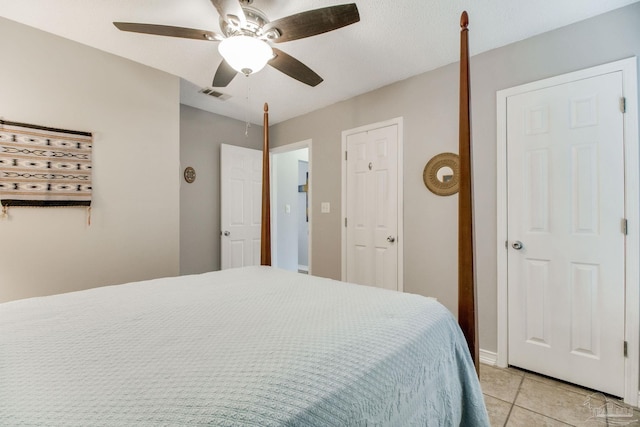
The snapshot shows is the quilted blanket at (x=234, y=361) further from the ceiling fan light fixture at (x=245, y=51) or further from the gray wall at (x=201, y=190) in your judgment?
the gray wall at (x=201, y=190)

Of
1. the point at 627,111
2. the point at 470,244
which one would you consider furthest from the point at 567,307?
the point at 470,244

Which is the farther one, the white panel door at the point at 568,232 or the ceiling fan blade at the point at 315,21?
the white panel door at the point at 568,232

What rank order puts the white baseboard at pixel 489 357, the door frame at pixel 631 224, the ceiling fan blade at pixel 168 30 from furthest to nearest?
A: 1. the white baseboard at pixel 489 357
2. the door frame at pixel 631 224
3. the ceiling fan blade at pixel 168 30

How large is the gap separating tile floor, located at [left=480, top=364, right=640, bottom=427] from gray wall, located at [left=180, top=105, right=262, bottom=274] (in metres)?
3.06

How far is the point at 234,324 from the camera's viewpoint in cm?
93

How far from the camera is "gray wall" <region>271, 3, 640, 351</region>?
1.88 meters

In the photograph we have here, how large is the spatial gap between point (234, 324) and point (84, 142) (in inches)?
85.8

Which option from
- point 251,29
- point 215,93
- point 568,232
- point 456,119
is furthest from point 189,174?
point 568,232

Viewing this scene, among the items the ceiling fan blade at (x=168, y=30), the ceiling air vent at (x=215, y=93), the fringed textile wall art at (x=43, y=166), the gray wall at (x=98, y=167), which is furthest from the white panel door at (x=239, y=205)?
the ceiling fan blade at (x=168, y=30)

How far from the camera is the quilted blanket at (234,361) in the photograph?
0.56m

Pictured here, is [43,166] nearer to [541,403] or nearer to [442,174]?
[442,174]

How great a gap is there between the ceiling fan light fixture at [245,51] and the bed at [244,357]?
1.01m

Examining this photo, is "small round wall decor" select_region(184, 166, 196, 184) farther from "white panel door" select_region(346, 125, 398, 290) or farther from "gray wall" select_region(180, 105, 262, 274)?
"white panel door" select_region(346, 125, 398, 290)

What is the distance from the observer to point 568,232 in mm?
1928
